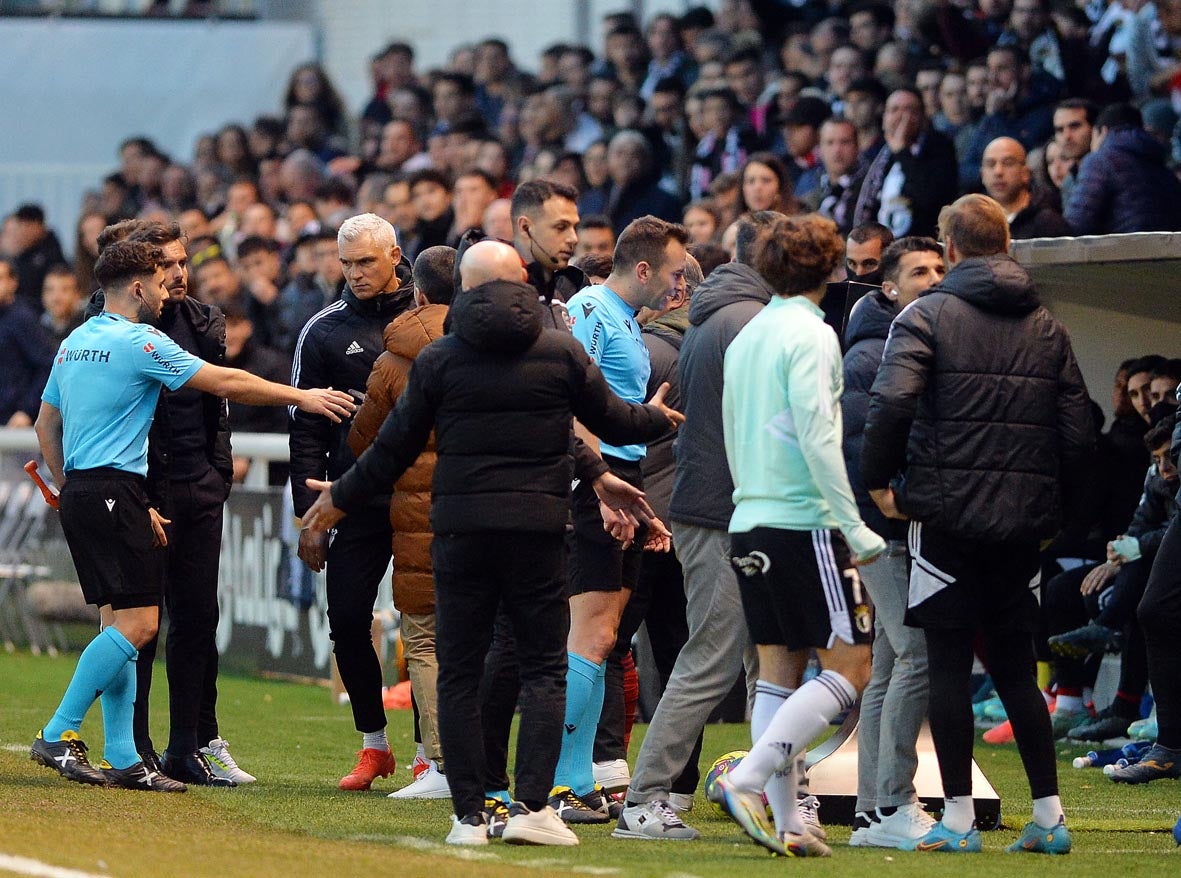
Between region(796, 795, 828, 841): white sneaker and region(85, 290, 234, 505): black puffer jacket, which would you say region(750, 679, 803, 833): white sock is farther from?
region(85, 290, 234, 505): black puffer jacket

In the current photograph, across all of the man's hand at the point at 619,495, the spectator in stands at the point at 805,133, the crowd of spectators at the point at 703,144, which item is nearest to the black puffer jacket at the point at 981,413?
the man's hand at the point at 619,495

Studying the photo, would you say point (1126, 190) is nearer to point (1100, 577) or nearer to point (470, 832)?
point (1100, 577)

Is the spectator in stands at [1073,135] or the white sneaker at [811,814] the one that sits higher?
the spectator in stands at [1073,135]

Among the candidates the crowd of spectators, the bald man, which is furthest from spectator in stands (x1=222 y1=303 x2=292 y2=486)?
the bald man

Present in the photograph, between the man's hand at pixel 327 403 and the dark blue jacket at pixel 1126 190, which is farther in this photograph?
the dark blue jacket at pixel 1126 190

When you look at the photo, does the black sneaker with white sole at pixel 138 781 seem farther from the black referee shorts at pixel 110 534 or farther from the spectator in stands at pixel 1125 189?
the spectator in stands at pixel 1125 189

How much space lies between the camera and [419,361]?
20.7 feet

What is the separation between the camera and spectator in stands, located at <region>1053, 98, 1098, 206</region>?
452 inches

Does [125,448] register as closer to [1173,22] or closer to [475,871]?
[475,871]

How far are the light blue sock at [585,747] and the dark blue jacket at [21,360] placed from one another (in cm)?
968

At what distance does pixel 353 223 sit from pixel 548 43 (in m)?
15.8

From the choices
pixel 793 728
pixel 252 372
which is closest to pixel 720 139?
pixel 252 372

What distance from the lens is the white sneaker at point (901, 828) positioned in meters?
6.53

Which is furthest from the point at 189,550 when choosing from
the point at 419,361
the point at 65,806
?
the point at 419,361
